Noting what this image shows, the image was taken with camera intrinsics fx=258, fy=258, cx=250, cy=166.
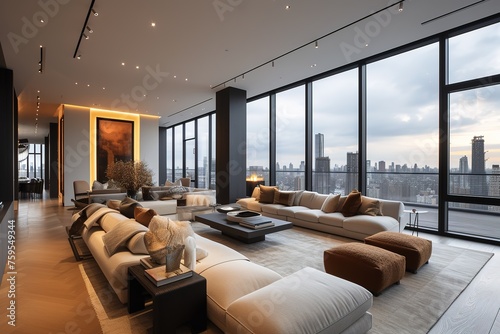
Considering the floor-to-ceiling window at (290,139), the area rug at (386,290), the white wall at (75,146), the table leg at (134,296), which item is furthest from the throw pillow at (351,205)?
the white wall at (75,146)

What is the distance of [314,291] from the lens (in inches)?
71.8

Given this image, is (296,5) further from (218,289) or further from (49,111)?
(49,111)

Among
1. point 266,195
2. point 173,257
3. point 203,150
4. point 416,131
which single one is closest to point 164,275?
point 173,257

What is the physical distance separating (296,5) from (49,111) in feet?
36.6

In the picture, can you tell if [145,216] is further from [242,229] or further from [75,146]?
[75,146]

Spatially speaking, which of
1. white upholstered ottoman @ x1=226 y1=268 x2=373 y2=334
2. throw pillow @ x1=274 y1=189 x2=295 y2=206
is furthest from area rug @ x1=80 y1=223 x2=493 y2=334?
throw pillow @ x1=274 y1=189 x2=295 y2=206

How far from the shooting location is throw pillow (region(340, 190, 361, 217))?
489 cm

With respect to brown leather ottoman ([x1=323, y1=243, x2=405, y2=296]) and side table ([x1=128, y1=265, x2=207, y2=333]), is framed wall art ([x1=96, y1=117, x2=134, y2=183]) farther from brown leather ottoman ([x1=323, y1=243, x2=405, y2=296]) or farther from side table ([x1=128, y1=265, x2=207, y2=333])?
brown leather ottoman ([x1=323, y1=243, x2=405, y2=296])

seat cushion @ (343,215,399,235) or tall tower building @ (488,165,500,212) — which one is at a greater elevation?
tall tower building @ (488,165,500,212)

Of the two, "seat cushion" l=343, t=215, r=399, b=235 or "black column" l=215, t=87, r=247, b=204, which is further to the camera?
"black column" l=215, t=87, r=247, b=204

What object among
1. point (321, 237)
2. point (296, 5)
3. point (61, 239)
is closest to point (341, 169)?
point (321, 237)

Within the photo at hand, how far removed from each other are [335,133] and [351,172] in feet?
3.73

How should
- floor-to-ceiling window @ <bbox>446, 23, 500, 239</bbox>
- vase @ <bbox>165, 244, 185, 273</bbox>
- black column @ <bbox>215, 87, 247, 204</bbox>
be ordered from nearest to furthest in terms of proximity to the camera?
vase @ <bbox>165, 244, 185, 273</bbox> < floor-to-ceiling window @ <bbox>446, 23, 500, 239</bbox> < black column @ <bbox>215, 87, 247, 204</bbox>

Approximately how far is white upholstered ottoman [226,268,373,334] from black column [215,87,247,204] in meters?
5.93
